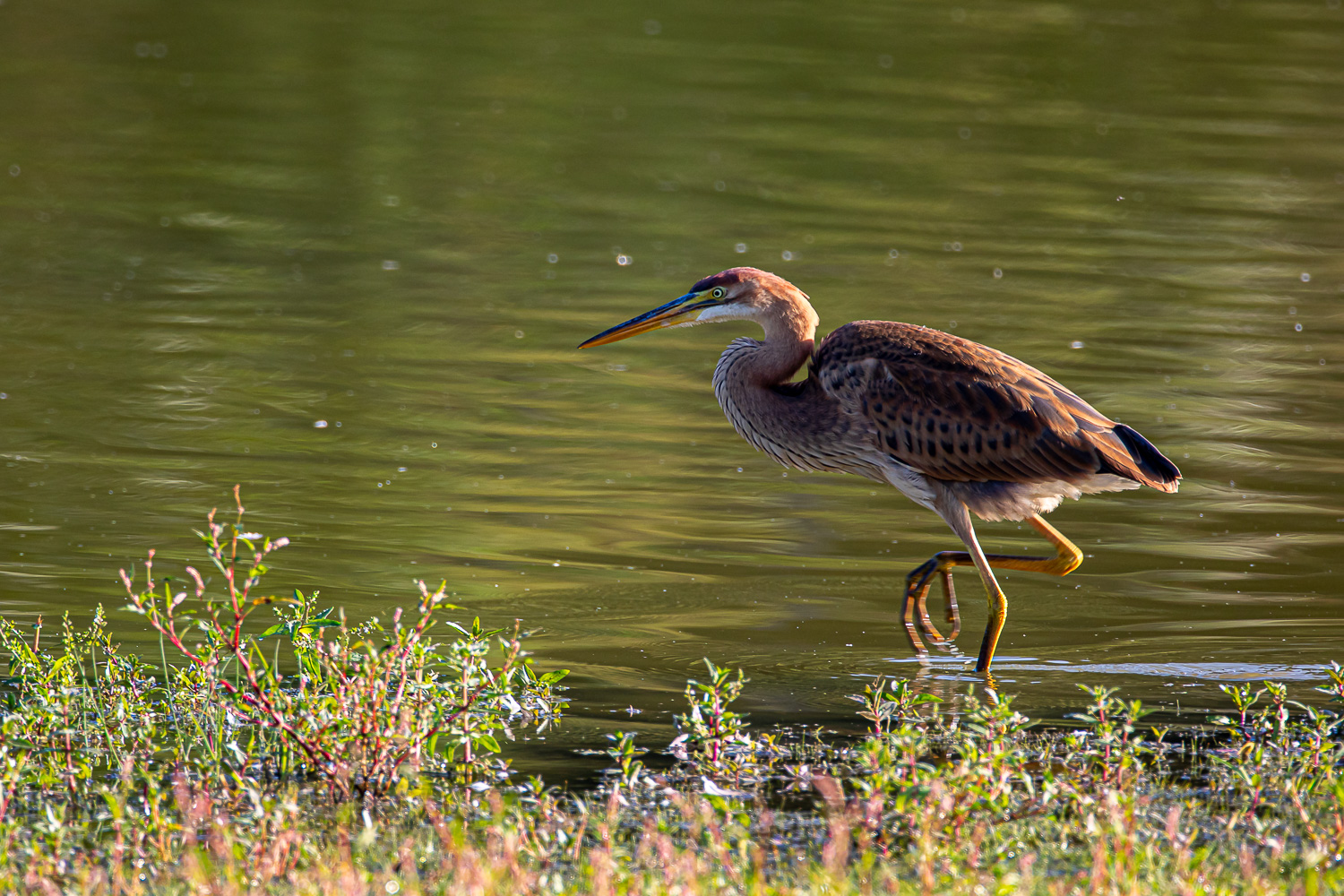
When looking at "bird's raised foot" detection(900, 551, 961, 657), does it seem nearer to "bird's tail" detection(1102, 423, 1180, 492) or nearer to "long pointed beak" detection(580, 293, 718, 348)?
"bird's tail" detection(1102, 423, 1180, 492)

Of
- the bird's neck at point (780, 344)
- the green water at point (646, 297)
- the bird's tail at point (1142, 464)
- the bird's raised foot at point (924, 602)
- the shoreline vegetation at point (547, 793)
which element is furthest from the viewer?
the green water at point (646, 297)

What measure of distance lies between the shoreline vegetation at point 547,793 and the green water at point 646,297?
2.10 ft

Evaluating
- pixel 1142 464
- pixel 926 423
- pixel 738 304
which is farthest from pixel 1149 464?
pixel 738 304

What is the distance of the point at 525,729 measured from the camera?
5879 mm

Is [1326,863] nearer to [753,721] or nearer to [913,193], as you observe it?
[753,721]

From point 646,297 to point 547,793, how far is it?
26.3ft

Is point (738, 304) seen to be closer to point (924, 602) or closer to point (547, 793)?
point (924, 602)

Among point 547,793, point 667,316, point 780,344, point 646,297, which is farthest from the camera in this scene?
point 646,297

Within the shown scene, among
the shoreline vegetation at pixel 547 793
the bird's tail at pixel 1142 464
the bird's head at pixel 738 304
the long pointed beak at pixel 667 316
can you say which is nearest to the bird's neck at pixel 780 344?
the bird's head at pixel 738 304

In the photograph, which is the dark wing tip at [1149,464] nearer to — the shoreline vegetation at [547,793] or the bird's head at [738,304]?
the shoreline vegetation at [547,793]

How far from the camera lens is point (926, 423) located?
694 centimetres

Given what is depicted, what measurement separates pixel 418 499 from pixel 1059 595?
10.1ft

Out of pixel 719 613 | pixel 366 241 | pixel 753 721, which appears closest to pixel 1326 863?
pixel 753 721

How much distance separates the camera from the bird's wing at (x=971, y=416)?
22.6 feet
